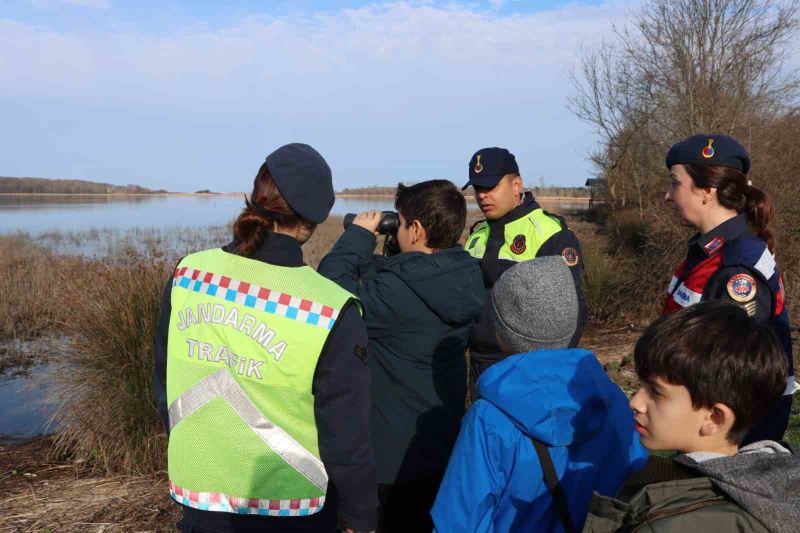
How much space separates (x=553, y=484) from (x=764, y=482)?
0.55 metres

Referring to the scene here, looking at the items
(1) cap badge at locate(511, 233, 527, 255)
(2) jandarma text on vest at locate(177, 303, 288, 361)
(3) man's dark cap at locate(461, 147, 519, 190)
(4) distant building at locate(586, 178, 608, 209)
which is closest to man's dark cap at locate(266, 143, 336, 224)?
(2) jandarma text on vest at locate(177, 303, 288, 361)

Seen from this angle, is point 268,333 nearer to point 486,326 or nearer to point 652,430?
point 652,430

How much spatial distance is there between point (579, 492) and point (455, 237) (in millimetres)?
1178

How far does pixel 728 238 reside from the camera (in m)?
2.43

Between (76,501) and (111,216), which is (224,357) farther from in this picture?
(111,216)

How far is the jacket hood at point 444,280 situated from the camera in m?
2.36

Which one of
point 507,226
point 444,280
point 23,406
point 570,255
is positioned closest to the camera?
point 444,280

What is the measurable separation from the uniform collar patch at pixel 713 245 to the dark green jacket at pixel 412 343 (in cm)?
80

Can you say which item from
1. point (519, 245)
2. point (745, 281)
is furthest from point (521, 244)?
point (745, 281)

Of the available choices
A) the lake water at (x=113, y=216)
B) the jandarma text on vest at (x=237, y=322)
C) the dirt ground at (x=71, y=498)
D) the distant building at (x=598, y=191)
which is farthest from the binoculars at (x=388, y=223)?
the distant building at (x=598, y=191)

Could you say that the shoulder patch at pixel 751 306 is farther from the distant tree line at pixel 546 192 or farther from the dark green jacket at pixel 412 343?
the distant tree line at pixel 546 192

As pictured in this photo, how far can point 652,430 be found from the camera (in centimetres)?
139

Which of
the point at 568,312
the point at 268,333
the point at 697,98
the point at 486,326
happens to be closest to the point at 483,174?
the point at 486,326

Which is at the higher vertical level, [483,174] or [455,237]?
[483,174]
